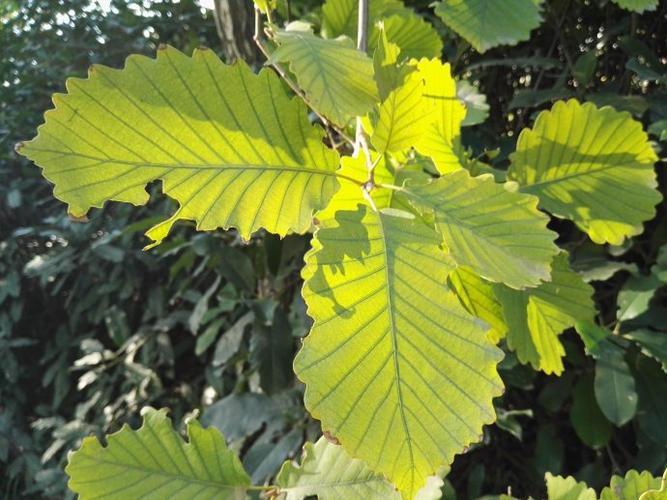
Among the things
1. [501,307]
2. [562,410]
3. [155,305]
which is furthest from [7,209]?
[501,307]

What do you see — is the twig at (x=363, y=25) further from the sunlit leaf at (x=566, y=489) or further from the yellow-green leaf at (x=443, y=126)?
the sunlit leaf at (x=566, y=489)

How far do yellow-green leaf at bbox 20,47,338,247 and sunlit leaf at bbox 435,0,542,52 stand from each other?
12.8 inches

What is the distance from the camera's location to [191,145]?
469 mm

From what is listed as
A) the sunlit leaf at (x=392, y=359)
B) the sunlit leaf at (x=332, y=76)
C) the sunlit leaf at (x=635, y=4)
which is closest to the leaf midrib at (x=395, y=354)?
the sunlit leaf at (x=392, y=359)

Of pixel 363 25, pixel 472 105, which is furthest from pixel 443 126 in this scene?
pixel 472 105

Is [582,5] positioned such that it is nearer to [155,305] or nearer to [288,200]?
[288,200]

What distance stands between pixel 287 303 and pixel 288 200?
986mm

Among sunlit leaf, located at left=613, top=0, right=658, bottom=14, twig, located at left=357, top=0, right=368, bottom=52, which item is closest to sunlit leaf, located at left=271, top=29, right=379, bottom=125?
twig, located at left=357, top=0, right=368, bottom=52

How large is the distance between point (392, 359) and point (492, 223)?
0.15m

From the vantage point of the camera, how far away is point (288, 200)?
1.58 feet

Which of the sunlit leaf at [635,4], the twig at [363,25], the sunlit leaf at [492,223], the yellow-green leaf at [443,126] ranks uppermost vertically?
the twig at [363,25]

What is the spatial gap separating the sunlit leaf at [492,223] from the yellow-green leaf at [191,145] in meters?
0.09

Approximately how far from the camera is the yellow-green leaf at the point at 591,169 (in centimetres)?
66

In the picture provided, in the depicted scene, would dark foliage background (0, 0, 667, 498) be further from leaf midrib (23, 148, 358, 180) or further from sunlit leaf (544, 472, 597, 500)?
leaf midrib (23, 148, 358, 180)
